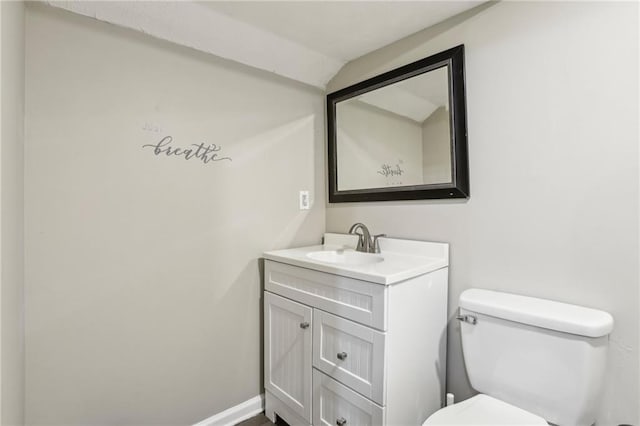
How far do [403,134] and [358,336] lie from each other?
1.04 meters

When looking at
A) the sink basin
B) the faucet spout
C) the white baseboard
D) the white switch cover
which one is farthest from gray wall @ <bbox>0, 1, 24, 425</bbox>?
the faucet spout

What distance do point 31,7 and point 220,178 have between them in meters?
0.92

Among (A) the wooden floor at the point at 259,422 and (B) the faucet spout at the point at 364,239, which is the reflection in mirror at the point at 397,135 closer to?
(B) the faucet spout at the point at 364,239

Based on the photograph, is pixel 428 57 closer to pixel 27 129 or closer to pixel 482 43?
pixel 482 43

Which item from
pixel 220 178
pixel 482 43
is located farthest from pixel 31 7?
pixel 482 43

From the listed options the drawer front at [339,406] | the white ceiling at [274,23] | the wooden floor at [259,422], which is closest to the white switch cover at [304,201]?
the white ceiling at [274,23]

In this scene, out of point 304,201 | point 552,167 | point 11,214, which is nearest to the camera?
point 11,214

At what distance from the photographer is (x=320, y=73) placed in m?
1.99

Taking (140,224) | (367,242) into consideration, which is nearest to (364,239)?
(367,242)

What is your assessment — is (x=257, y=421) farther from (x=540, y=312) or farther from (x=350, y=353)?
(x=540, y=312)

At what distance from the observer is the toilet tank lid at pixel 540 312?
3.43 feet

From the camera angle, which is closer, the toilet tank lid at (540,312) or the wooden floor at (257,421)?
the toilet tank lid at (540,312)

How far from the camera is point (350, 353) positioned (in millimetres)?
1325

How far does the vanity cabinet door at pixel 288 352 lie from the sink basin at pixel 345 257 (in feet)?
1.04
